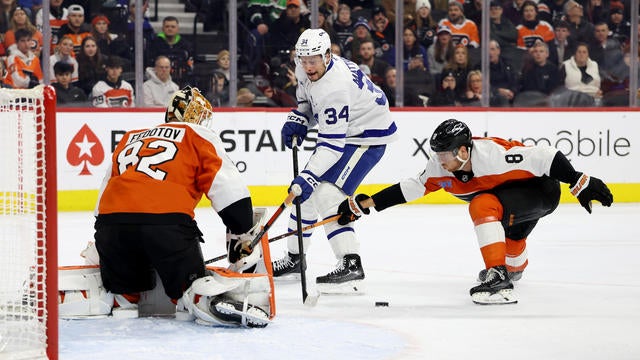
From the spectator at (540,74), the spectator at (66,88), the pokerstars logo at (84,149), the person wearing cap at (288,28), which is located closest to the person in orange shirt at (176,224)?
the pokerstars logo at (84,149)

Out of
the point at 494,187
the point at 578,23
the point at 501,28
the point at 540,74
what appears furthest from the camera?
the point at 578,23

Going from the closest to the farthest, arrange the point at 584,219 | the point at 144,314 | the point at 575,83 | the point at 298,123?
the point at 144,314 < the point at 298,123 < the point at 584,219 < the point at 575,83

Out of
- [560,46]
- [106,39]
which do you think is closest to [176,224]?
[106,39]

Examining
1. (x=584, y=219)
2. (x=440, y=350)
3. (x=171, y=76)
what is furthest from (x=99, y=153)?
(x=440, y=350)

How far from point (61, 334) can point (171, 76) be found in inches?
190

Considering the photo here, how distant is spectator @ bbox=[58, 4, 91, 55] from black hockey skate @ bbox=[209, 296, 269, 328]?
15.7 feet

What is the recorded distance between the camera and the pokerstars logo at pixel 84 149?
25.7 ft

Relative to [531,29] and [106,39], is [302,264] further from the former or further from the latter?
[531,29]

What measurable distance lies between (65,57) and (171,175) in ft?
15.1

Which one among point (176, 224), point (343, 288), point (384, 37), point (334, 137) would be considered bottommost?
point (343, 288)

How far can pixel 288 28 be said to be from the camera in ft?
27.7

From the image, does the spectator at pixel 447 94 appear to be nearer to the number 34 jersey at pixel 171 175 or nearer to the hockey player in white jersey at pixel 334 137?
the hockey player in white jersey at pixel 334 137

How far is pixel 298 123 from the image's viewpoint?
4.82 m

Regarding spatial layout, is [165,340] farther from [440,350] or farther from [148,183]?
[440,350]
